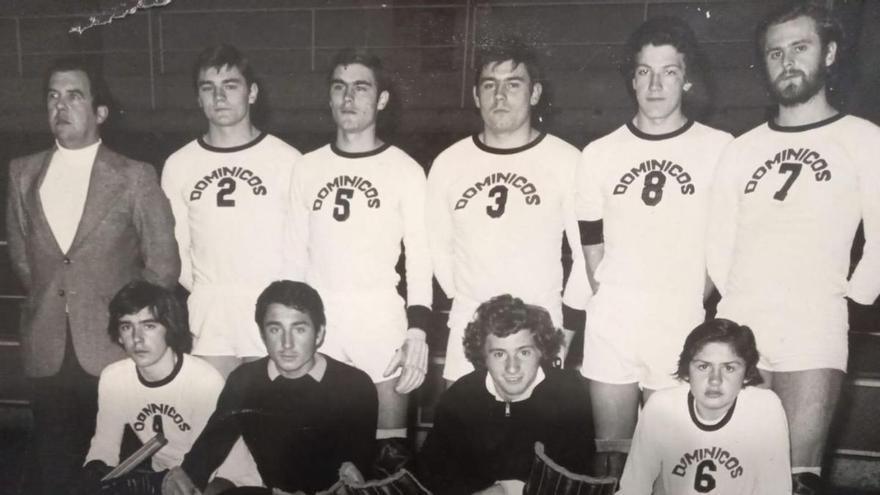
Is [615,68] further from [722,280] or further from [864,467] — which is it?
[864,467]

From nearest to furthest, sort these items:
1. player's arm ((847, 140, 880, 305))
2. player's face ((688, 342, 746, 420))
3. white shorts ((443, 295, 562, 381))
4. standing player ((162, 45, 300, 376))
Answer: player's arm ((847, 140, 880, 305))
player's face ((688, 342, 746, 420))
white shorts ((443, 295, 562, 381))
standing player ((162, 45, 300, 376))

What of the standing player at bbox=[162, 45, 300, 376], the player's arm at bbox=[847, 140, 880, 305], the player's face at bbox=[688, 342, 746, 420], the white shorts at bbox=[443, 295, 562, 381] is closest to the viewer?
the player's arm at bbox=[847, 140, 880, 305]

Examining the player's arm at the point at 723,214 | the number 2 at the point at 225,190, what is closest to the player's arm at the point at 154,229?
the number 2 at the point at 225,190

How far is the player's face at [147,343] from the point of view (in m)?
1.73

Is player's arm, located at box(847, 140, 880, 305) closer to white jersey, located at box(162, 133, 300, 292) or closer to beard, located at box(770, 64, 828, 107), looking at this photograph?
beard, located at box(770, 64, 828, 107)

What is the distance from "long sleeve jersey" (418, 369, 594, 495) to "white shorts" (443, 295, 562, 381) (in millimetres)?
41

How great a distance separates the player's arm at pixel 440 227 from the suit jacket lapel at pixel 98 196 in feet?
2.45

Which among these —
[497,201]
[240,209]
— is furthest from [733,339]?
[240,209]

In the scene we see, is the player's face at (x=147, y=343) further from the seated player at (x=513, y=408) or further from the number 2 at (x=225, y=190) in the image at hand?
the seated player at (x=513, y=408)

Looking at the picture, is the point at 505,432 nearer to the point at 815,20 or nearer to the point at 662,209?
the point at 662,209

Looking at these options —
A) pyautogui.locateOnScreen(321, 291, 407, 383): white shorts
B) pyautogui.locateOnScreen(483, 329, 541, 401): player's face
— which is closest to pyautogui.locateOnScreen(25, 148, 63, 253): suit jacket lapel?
pyautogui.locateOnScreen(321, 291, 407, 383): white shorts

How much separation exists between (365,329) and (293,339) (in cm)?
17

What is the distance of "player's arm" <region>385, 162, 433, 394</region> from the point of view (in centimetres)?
163

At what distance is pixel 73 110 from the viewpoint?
5.65 feet
